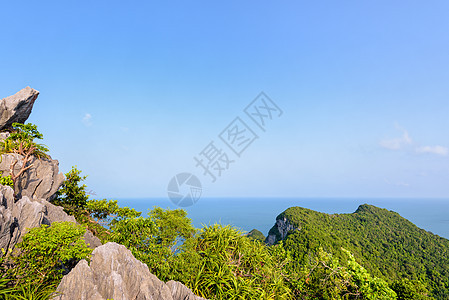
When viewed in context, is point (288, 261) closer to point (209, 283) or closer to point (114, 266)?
point (209, 283)

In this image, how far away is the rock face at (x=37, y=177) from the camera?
7770mm

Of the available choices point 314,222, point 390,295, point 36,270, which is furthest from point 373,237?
point 36,270

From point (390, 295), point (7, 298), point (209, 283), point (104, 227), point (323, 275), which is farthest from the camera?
point (104, 227)

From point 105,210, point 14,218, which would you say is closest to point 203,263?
point 14,218

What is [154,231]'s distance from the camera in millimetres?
6355

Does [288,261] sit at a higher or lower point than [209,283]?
higher

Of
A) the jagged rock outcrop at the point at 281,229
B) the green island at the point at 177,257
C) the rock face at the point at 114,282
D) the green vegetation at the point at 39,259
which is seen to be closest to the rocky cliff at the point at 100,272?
the rock face at the point at 114,282

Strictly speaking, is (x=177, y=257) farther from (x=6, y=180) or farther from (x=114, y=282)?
(x=6, y=180)

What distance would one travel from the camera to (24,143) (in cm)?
866

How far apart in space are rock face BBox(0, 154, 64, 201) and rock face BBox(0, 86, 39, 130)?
4164 millimetres

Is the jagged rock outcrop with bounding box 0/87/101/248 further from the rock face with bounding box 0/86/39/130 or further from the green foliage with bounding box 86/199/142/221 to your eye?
the green foliage with bounding box 86/199/142/221

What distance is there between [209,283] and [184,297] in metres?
1.36

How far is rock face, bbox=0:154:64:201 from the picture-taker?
25.5 ft

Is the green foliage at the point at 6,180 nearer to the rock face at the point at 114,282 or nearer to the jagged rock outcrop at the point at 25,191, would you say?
the jagged rock outcrop at the point at 25,191
